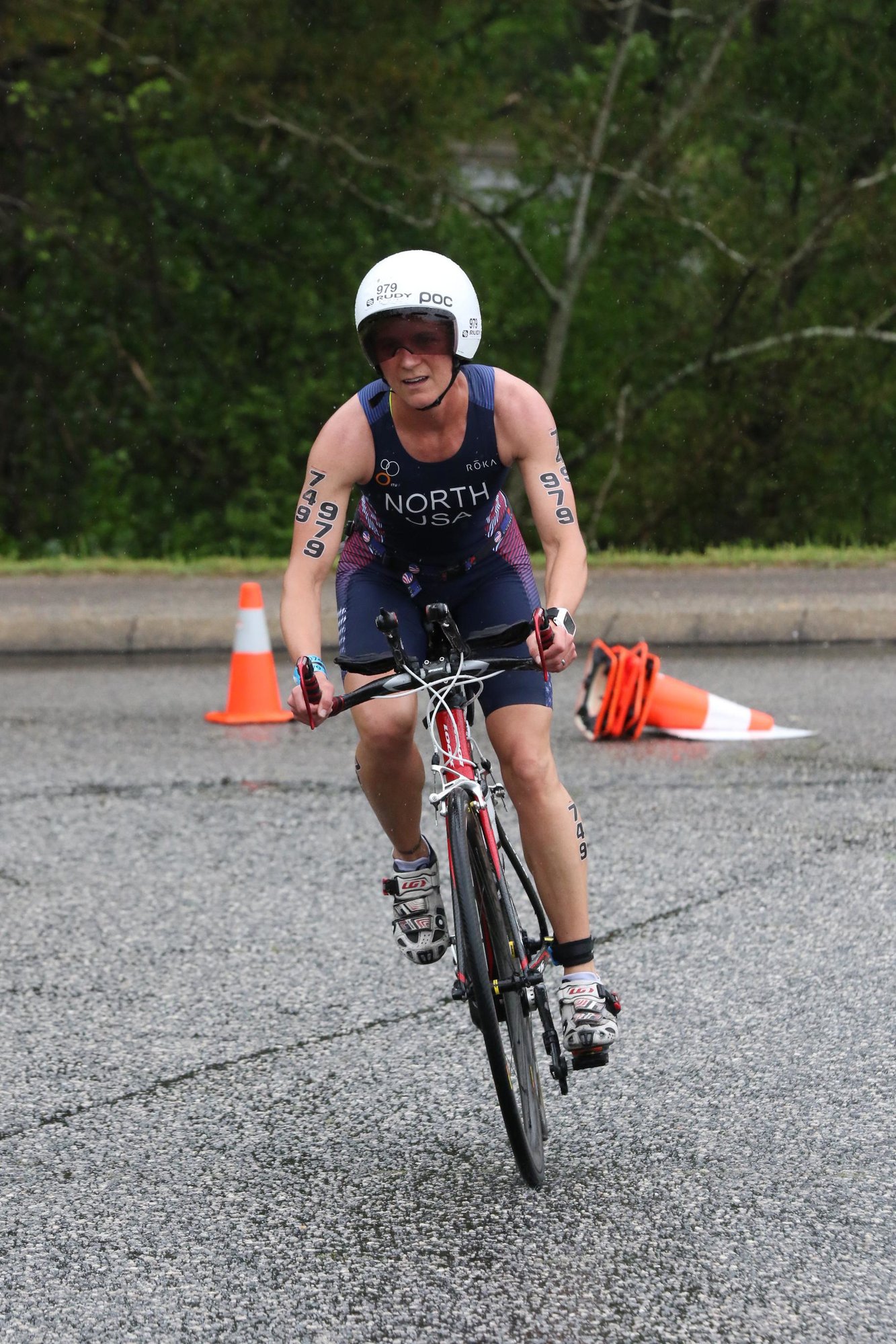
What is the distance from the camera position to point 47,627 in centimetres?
1363

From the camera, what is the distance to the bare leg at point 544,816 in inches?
170

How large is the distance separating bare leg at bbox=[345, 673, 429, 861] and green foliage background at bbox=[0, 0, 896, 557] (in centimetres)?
1673

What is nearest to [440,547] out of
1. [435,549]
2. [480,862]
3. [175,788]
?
[435,549]

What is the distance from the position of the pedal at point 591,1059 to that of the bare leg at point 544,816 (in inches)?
8.0

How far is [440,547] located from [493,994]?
1.16m

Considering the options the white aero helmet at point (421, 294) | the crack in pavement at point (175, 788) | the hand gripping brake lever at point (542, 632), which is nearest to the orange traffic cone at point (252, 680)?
the crack in pavement at point (175, 788)

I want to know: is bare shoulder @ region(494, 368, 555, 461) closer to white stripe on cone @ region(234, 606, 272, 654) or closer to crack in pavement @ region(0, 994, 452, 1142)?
crack in pavement @ region(0, 994, 452, 1142)

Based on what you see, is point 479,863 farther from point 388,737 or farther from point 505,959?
point 388,737

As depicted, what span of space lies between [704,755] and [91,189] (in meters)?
14.8

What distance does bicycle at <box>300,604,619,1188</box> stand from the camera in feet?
12.6

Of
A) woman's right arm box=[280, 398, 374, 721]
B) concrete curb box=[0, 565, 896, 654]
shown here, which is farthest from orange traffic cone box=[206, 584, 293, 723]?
woman's right arm box=[280, 398, 374, 721]

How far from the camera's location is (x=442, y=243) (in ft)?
71.1

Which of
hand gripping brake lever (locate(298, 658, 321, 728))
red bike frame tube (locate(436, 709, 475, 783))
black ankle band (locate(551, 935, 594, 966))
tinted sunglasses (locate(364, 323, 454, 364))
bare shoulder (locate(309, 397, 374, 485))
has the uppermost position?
tinted sunglasses (locate(364, 323, 454, 364))

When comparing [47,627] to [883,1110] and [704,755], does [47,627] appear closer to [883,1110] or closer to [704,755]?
[704,755]
